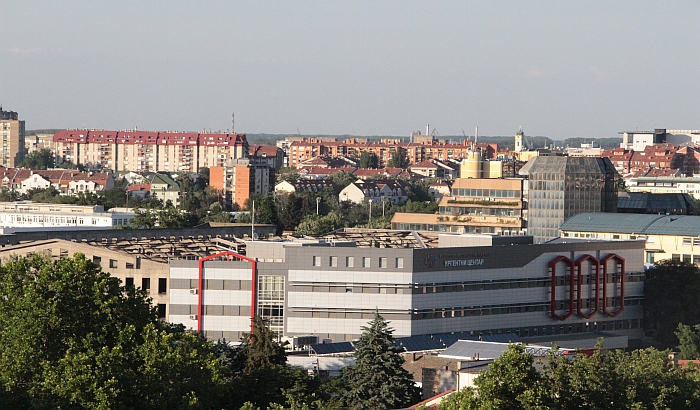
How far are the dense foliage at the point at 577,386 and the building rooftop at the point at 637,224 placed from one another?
52.6 m

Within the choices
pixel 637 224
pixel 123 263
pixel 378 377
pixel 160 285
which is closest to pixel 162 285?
pixel 160 285

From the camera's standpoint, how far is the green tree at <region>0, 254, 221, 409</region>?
46.8m

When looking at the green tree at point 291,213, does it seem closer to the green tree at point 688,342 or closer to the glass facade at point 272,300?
the green tree at point 688,342

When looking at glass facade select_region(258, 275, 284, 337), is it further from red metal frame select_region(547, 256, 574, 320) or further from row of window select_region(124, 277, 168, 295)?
red metal frame select_region(547, 256, 574, 320)

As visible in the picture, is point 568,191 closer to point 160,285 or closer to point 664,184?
point 160,285

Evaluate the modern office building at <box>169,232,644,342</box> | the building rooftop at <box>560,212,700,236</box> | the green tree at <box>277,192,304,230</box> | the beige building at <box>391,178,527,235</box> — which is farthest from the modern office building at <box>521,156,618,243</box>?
the green tree at <box>277,192,304,230</box>

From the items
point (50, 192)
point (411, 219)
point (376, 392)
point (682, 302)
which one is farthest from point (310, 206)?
point (376, 392)

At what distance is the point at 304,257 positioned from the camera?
74500 mm

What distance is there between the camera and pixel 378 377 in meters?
53.8

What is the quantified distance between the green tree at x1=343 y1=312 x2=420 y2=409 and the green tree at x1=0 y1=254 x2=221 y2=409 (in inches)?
227

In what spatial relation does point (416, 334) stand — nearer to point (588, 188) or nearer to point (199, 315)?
point (199, 315)

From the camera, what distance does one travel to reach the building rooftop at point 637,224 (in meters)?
103

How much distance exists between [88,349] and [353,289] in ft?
89.1

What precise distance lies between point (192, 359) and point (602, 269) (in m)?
38.8
